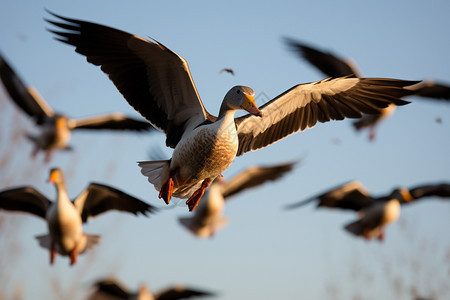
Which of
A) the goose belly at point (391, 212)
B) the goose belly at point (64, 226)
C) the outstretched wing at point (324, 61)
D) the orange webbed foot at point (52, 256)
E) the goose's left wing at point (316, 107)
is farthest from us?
the goose belly at point (391, 212)

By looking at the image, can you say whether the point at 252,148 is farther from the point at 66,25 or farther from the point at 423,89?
the point at 423,89

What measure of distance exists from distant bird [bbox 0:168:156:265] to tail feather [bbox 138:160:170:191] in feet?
13.3

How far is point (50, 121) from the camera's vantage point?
1376 centimetres

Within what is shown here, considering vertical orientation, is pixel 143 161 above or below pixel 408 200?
above

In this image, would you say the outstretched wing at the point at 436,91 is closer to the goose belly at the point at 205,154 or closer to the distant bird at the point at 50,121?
the distant bird at the point at 50,121

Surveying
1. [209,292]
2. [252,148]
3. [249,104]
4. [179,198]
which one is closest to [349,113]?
[252,148]

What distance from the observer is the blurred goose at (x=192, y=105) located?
4.46m

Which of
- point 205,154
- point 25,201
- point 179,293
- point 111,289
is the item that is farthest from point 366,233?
point 205,154

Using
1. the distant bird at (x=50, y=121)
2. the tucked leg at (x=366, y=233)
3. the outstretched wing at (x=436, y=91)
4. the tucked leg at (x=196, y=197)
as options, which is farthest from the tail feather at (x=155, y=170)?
the outstretched wing at (x=436, y=91)

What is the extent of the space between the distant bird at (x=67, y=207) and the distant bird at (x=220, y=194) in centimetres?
284

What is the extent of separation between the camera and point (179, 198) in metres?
5.05

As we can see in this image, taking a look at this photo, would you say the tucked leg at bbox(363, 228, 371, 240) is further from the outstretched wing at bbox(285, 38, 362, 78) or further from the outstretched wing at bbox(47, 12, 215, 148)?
the outstretched wing at bbox(47, 12, 215, 148)

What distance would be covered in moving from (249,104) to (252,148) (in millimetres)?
950

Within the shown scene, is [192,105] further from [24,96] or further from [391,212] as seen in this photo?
[24,96]
